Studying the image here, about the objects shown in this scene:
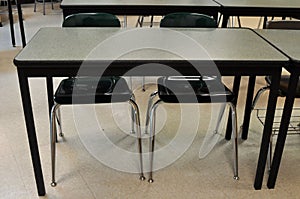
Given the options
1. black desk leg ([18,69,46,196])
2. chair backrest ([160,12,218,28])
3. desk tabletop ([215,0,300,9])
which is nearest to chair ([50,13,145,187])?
black desk leg ([18,69,46,196])

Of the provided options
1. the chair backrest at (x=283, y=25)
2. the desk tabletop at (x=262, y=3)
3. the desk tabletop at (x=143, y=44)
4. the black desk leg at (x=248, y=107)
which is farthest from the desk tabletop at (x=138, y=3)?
the black desk leg at (x=248, y=107)

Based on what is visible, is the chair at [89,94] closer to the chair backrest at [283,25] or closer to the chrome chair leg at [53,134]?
the chrome chair leg at [53,134]

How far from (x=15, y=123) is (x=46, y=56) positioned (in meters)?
1.15

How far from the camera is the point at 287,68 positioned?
1.54 metres

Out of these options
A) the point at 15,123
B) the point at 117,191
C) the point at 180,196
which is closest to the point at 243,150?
the point at 180,196

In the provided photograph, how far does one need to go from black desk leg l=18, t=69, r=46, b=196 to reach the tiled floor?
0.09m


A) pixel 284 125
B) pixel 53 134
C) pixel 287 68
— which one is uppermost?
pixel 287 68

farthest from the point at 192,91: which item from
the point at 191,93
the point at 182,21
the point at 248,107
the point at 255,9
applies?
the point at 255,9

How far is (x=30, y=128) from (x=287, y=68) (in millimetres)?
1212

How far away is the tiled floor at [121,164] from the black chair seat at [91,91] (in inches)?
17.4

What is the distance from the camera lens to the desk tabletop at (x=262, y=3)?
8.74ft

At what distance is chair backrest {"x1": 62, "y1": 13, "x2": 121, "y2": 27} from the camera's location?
2103 mm

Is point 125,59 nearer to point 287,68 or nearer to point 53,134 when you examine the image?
point 53,134

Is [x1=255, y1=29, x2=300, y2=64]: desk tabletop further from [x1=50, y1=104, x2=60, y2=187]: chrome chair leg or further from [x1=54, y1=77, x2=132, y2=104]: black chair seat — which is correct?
[x1=50, y1=104, x2=60, y2=187]: chrome chair leg
